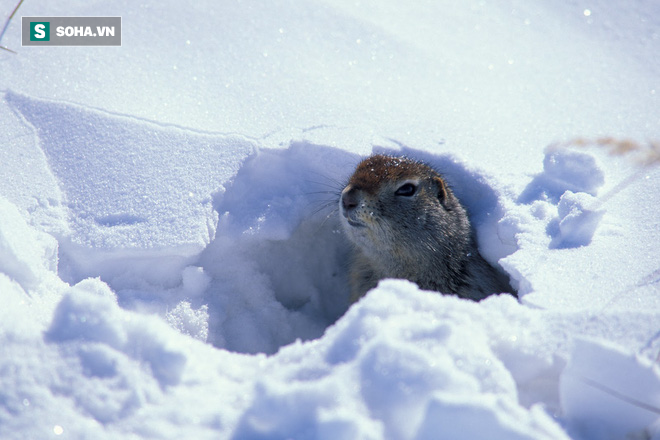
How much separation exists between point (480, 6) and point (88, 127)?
384 centimetres

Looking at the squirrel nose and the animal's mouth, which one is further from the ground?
the squirrel nose

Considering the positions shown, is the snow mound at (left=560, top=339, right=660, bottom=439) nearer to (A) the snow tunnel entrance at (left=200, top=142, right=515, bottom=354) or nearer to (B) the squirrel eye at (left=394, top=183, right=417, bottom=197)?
(A) the snow tunnel entrance at (left=200, top=142, right=515, bottom=354)

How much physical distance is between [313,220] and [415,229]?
30.2 inches

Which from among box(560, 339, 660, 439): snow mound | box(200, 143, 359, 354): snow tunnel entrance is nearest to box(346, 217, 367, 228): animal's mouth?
box(200, 143, 359, 354): snow tunnel entrance

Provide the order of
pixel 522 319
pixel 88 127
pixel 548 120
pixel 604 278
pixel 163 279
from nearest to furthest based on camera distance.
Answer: pixel 522 319, pixel 604 278, pixel 163 279, pixel 88 127, pixel 548 120

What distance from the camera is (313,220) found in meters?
4.00

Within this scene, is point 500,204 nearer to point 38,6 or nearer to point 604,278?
point 604,278

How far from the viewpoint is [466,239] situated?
3848 mm

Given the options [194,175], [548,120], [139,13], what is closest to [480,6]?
[548,120]

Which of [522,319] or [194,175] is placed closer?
[522,319]

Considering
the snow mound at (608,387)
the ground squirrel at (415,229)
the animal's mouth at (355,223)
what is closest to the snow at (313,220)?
the snow mound at (608,387)

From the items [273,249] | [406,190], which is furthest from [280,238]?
[406,190]

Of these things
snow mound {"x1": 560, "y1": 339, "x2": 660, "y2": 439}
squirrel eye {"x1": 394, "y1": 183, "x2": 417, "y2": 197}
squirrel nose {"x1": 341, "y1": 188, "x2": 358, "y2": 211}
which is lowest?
squirrel nose {"x1": 341, "y1": 188, "x2": 358, "y2": 211}

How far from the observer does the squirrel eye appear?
12.0ft
